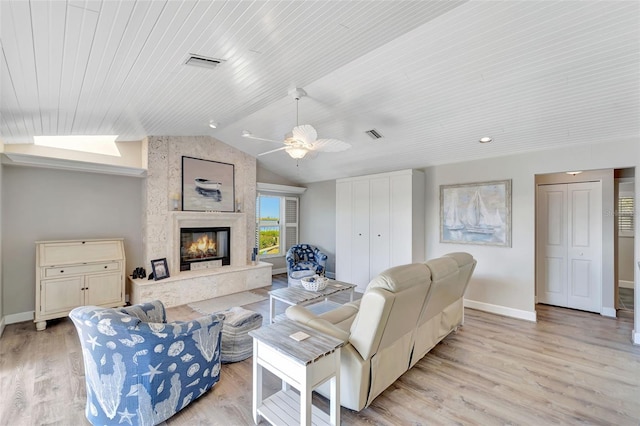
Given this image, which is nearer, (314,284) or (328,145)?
(328,145)

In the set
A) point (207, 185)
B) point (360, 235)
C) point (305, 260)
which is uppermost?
point (207, 185)

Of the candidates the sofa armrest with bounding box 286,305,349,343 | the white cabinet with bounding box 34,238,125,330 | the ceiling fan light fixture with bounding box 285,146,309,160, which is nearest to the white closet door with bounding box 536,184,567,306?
the ceiling fan light fixture with bounding box 285,146,309,160

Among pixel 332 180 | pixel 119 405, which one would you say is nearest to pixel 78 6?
pixel 119 405

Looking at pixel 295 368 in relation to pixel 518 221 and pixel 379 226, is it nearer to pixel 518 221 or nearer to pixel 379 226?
pixel 379 226

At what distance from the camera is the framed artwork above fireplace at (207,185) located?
197 inches

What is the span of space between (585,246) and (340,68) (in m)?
4.82

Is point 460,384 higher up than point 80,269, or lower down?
lower down

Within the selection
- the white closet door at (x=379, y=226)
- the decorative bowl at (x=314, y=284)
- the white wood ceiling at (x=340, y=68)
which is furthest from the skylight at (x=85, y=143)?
the white closet door at (x=379, y=226)

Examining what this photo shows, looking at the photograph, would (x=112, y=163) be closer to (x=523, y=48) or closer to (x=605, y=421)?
(x=523, y=48)

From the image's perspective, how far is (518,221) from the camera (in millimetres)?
4117

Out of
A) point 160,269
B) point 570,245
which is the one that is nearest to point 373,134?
point 570,245

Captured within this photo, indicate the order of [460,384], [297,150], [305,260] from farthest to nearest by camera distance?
[305,260]
[297,150]
[460,384]

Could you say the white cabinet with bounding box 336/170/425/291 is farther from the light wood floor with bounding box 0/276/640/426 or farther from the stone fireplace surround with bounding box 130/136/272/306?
the stone fireplace surround with bounding box 130/136/272/306

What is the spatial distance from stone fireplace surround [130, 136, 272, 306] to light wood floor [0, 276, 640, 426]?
133 centimetres
